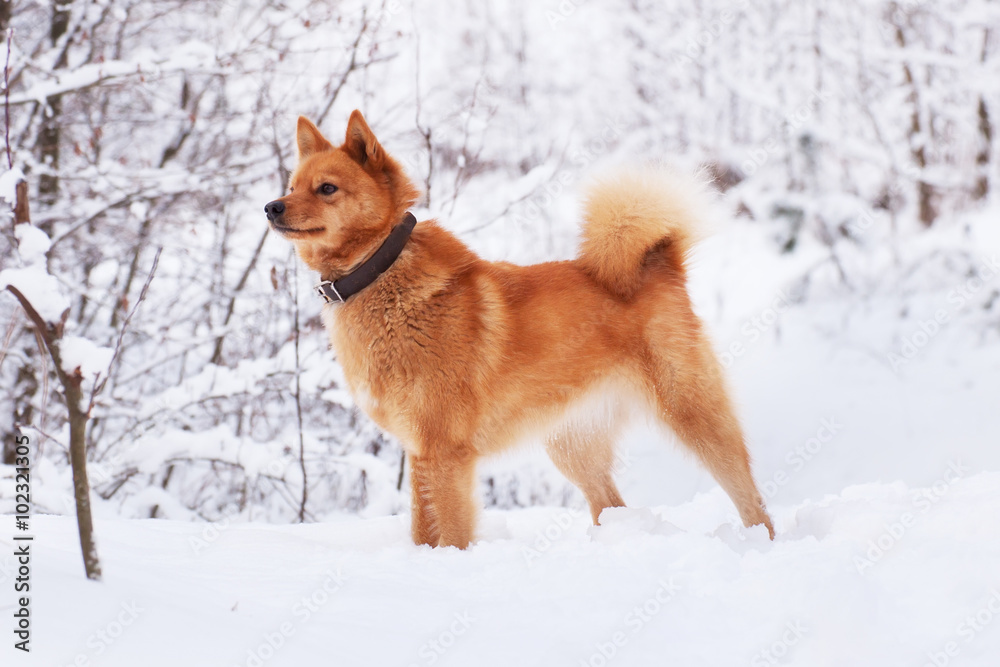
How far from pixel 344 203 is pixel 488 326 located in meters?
0.68

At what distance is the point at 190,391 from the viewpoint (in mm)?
4242

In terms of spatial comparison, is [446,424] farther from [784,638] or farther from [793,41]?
[793,41]

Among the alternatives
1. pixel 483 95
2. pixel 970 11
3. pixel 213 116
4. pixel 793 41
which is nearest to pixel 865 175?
pixel 793 41

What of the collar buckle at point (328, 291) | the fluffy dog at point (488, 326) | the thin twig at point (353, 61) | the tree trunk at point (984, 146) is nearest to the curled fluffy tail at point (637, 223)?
the fluffy dog at point (488, 326)

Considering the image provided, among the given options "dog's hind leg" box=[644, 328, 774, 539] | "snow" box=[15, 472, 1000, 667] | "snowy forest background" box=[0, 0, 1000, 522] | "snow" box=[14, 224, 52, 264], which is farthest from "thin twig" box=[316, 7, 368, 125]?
"snow" box=[14, 224, 52, 264]

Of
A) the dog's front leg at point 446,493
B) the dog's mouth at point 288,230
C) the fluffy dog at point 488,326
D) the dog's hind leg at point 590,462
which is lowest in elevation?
the dog's hind leg at point 590,462

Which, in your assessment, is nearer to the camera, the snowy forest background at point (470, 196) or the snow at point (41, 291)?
the snow at point (41, 291)

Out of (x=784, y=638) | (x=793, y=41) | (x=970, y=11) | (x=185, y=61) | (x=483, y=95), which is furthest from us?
(x=793, y=41)

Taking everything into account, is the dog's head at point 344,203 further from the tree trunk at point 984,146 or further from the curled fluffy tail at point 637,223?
the tree trunk at point 984,146

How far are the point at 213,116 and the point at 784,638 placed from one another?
4.83m

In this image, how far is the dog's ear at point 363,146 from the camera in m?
2.84

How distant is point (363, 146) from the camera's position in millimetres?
2869

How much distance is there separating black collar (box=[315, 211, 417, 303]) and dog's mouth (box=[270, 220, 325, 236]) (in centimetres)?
20

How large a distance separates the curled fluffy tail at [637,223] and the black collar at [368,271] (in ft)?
2.45
